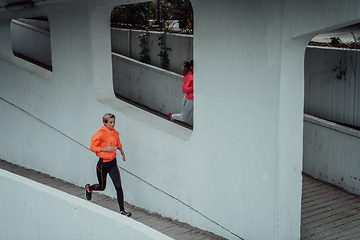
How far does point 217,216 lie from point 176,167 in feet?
3.74

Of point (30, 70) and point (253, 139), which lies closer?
point (253, 139)

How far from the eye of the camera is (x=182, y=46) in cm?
1274

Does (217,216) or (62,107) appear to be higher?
(62,107)

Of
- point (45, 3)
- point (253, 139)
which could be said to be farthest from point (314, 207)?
point (45, 3)

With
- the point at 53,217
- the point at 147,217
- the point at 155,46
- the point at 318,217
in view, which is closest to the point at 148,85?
the point at 155,46

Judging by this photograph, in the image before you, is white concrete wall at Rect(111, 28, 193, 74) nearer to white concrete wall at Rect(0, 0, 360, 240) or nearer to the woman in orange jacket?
white concrete wall at Rect(0, 0, 360, 240)

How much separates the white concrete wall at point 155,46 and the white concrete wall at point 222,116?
3714 mm

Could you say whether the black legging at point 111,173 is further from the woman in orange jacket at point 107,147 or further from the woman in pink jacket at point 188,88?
the woman in pink jacket at point 188,88

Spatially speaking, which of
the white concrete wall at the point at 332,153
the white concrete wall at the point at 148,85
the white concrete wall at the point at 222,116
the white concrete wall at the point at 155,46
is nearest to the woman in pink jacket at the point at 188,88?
the white concrete wall at the point at 222,116

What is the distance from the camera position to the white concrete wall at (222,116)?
5805 millimetres

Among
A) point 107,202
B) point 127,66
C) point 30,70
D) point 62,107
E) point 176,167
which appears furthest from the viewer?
point 127,66

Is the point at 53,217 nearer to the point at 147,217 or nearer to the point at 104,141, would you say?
the point at 104,141

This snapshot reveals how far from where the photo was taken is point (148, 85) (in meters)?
13.4

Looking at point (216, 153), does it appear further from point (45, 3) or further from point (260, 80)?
point (45, 3)
